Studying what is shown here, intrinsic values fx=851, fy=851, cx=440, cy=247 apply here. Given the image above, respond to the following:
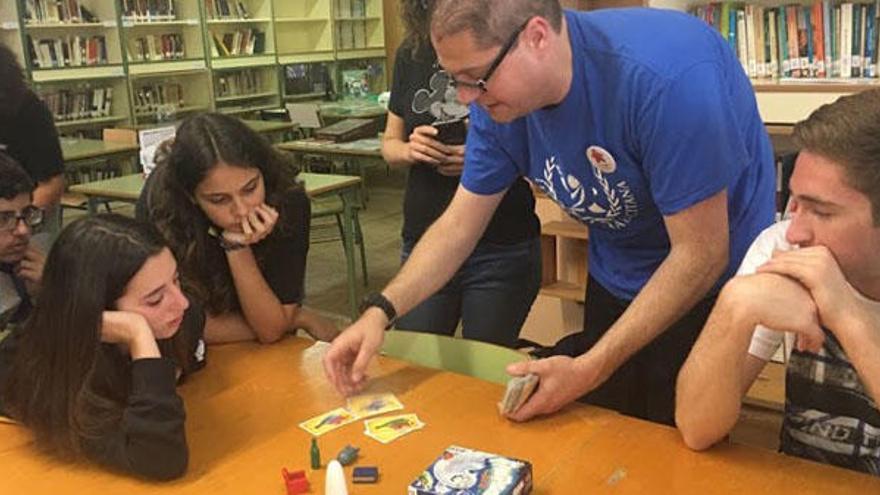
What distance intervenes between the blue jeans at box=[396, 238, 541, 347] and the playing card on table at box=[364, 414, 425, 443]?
2.52 ft

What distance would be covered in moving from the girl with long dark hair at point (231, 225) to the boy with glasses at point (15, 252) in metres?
0.29

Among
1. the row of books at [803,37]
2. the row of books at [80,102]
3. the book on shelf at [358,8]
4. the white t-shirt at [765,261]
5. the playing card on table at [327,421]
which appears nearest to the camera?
the white t-shirt at [765,261]

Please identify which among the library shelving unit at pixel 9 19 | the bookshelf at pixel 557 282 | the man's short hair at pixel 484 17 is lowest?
the bookshelf at pixel 557 282

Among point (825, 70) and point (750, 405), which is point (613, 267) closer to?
point (750, 405)

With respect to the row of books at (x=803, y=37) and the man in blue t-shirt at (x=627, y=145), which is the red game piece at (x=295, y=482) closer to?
the man in blue t-shirt at (x=627, y=145)

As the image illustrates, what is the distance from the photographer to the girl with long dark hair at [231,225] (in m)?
2.12

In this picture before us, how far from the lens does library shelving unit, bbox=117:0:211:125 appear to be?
8750 mm

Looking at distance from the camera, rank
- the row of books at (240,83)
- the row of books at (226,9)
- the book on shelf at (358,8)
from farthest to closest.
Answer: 1. the book on shelf at (358,8)
2. the row of books at (240,83)
3. the row of books at (226,9)

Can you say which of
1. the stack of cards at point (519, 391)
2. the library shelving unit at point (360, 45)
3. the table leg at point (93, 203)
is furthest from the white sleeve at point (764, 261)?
the library shelving unit at point (360, 45)

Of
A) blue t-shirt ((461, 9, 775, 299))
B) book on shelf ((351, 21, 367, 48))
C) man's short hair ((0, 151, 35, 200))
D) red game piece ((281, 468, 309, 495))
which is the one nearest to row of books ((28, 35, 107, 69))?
book on shelf ((351, 21, 367, 48))

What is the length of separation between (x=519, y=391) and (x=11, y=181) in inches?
56.8

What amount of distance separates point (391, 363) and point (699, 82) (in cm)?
87

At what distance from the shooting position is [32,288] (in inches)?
84.7

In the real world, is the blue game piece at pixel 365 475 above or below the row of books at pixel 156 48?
below
